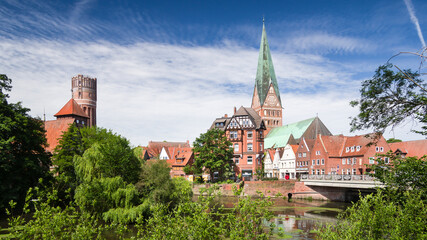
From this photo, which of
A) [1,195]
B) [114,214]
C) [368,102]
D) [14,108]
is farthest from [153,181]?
[368,102]

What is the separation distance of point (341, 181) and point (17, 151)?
38.6 meters

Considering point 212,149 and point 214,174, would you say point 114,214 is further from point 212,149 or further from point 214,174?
point 214,174

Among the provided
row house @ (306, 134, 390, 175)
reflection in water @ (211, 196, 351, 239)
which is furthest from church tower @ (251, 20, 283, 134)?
reflection in water @ (211, 196, 351, 239)

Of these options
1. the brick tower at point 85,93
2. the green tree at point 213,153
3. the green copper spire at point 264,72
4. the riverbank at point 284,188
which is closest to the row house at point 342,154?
the riverbank at point 284,188

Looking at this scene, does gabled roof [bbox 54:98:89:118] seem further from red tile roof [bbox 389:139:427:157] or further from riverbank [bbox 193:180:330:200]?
red tile roof [bbox 389:139:427:157]

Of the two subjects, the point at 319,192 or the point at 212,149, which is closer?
the point at 319,192

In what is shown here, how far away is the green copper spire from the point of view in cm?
12237

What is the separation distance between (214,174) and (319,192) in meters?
25.3

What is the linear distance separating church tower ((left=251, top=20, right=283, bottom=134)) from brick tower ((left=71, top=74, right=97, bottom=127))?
5664cm

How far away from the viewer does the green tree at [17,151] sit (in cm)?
3145

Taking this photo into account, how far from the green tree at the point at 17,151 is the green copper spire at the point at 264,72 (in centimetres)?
9209

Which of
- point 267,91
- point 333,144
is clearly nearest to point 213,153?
point 333,144

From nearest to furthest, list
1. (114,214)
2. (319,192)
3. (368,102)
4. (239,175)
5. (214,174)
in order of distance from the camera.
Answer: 1. (368,102)
2. (114,214)
3. (319,192)
4. (239,175)
5. (214,174)

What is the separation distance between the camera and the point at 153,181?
32.9 metres
